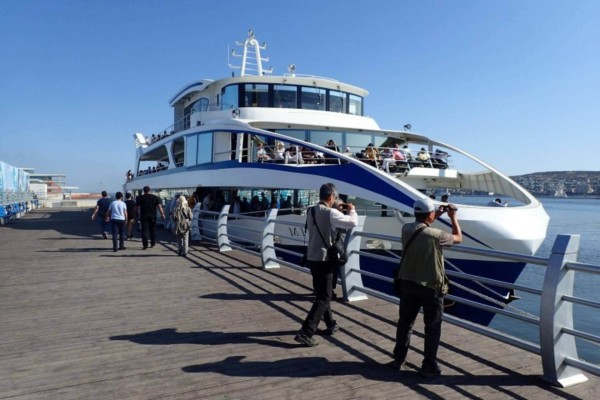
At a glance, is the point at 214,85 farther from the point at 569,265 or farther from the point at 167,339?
the point at 569,265

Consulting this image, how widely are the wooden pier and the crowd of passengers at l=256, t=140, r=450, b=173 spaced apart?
18.4ft

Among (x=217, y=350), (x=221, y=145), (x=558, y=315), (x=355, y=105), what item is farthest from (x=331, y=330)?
(x=355, y=105)

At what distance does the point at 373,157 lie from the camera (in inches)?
508

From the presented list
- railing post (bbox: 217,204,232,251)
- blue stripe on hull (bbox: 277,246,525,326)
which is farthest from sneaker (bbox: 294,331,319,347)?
railing post (bbox: 217,204,232,251)

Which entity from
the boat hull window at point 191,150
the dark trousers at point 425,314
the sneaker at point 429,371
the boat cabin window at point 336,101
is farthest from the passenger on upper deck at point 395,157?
the sneaker at point 429,371

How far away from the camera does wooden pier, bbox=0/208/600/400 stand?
11.8 feet

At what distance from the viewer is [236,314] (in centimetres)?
573

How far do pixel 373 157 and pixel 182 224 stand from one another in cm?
562

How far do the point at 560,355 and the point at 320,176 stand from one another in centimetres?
839

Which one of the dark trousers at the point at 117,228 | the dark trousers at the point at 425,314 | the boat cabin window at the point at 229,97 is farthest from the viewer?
the boat cabin window at the point at 229,97

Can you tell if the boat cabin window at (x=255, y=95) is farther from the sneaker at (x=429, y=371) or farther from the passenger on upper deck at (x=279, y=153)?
the sneaker at (x=429, y=371)

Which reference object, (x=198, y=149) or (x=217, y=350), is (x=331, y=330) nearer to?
(x=217, y=350)

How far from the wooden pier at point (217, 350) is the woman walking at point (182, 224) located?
2818 mm

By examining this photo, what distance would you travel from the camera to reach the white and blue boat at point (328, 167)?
9.71 metres
